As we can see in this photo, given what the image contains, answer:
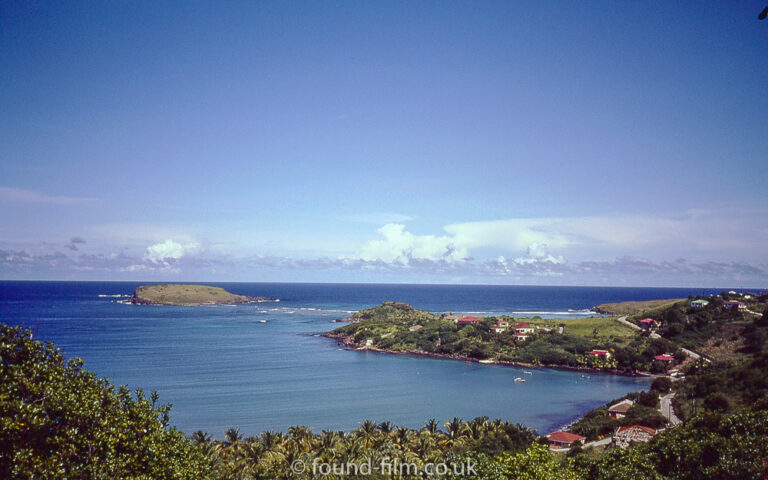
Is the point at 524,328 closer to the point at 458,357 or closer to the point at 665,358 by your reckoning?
the point at 458,357

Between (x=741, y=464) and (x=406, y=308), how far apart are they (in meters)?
150

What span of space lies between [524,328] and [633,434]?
74.3 m

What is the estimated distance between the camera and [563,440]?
152 ft

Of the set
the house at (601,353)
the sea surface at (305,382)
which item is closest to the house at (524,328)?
the house at (601,353)

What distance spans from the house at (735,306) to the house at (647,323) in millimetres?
16280

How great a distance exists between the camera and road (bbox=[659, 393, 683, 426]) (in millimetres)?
49875

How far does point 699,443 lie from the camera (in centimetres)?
2430

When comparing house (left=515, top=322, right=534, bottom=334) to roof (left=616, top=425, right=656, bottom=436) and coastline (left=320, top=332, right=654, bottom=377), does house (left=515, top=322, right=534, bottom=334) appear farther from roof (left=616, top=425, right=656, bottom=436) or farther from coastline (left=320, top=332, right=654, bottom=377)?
roof (left=616, top=425, right=656, bottom=436)

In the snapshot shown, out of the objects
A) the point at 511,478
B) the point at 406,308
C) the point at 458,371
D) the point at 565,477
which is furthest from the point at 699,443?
the point at 406,308

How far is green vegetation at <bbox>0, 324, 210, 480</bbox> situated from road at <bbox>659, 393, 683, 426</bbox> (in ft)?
169

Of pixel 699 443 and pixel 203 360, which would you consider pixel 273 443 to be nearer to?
pixel 699 443

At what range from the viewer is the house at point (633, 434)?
41.8 m

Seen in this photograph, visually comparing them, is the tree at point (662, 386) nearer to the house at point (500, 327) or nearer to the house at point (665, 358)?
the house at point (665, 358)

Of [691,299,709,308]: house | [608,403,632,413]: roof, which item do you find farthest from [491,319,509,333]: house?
[608,403,632,413]: roof
